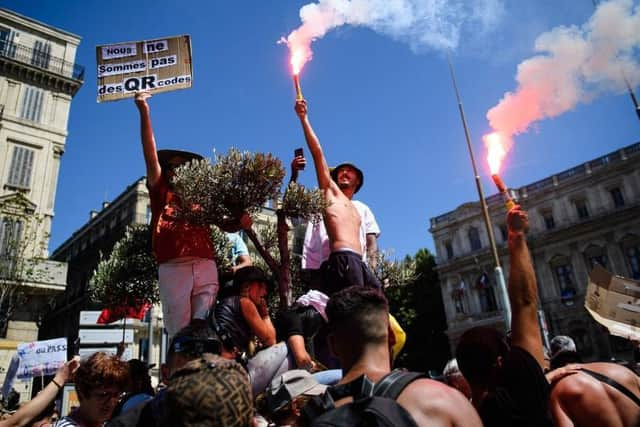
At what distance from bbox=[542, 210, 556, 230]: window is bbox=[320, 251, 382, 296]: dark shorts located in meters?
44.6

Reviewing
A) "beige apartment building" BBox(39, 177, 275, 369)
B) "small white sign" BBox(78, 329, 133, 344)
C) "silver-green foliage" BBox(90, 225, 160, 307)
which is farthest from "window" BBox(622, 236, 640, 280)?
"silver-green foliage" BBox(90, 225, 160, 307)

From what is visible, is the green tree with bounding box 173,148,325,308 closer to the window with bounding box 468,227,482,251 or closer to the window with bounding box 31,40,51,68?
the window with bounding box 31,40,51,68

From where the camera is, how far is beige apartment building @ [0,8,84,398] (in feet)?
76.2

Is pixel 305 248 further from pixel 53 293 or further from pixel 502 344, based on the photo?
pixel 53 293

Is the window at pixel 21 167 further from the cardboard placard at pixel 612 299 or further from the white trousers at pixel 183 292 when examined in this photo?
the cardboard placard at pixel 612 299

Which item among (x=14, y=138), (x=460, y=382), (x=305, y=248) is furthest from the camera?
(x=14, y=138)

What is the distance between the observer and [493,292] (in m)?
43.8

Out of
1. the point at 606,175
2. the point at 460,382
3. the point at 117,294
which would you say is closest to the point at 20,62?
the point at 117,294

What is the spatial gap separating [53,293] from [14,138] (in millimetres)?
10156

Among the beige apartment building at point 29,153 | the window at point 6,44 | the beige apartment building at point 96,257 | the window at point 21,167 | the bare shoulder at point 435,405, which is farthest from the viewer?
the beige apartment building at point 96,257

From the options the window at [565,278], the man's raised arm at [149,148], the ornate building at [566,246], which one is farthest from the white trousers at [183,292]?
the window at [565,278]

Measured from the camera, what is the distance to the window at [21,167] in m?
26.2

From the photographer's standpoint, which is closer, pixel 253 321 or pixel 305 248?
pixel 253 321

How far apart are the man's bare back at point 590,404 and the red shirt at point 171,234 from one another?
11.7 feet
